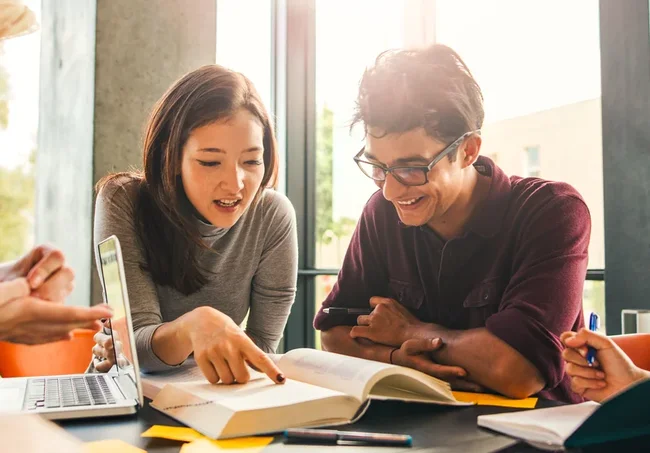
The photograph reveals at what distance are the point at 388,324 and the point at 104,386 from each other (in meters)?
0.69

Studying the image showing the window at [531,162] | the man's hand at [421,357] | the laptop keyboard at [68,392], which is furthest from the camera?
the window at [531,162]

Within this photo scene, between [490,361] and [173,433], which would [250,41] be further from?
[173,433]

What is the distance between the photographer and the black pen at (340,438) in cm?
87

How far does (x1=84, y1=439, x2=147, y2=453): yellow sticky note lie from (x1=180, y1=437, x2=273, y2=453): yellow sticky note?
0.22 feet

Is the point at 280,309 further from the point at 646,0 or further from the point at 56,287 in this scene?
the point at 646,0

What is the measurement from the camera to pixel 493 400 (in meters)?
1.22

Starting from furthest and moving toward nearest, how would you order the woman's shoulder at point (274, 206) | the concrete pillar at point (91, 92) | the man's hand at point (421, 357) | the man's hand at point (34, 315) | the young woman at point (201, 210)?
the concrete pillar at point (91, 92), the woman's shoulder at point (274, 206), the young woman at point (201, 210), the man's hand at point (421, 357), the man's hand at point (34, 315)

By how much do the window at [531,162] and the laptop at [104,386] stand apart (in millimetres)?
2097

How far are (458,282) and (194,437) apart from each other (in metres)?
0.92

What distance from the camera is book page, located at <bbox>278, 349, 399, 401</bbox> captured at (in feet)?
3.40

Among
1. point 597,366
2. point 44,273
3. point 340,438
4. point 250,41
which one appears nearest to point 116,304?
point 44,273

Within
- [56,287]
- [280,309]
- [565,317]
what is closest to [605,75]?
[565,317]

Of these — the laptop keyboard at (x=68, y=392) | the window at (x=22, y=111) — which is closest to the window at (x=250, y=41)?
the window at (x=22, y=111)

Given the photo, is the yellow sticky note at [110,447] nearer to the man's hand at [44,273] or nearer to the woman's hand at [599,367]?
the man's hand at [44,273]
